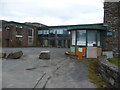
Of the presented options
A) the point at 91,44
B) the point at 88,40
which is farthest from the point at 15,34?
the point at 91,44

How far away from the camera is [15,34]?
33.8 m

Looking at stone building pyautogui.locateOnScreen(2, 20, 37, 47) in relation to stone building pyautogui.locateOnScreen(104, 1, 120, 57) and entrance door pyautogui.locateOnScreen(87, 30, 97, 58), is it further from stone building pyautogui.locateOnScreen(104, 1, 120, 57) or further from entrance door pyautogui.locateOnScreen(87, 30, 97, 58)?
stone building pyautogui.locateOnScreen(104, 1, 120, 57)

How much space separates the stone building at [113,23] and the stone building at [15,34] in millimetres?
27429

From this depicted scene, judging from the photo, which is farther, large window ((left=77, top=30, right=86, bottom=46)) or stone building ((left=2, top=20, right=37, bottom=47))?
stone building ((left=2, top=20, right=37, bottom=47))

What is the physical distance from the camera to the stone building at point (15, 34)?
33.2m

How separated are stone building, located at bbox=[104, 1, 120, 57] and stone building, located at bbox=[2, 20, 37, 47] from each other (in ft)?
90.0

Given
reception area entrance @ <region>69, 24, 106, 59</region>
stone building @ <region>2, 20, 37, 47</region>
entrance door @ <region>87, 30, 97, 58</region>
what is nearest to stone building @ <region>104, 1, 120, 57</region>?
reception area entrance @ <region>69, 24, 106, 59</region>

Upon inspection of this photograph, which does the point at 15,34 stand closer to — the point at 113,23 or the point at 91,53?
the point at 91,53

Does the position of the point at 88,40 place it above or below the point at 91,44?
above

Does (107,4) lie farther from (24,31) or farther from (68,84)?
(24,31)

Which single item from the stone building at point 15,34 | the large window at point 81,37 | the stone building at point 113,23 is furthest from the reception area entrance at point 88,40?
the stone building at point 15,34

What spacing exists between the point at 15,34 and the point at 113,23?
2845 cm

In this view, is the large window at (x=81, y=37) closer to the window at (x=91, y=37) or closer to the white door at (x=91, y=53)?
the window at (x=91, y=37)

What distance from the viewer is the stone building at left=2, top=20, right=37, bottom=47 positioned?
33156 mm
